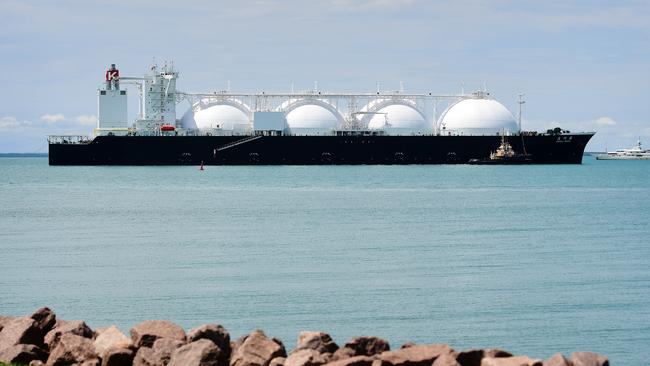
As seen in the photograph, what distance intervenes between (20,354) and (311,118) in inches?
3471

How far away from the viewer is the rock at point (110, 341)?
13660 millimetres

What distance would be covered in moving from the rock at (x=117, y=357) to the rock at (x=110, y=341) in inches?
3.3

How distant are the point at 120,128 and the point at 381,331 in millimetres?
87084

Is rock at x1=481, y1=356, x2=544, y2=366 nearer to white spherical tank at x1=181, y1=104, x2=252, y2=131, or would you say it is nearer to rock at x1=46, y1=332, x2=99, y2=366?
rock at x1=46, y1=332, x2=99, y2=366

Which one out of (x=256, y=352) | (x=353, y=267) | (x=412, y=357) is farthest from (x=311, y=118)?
(x=412, y=357)

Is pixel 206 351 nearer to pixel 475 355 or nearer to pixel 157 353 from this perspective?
pixel 157 353

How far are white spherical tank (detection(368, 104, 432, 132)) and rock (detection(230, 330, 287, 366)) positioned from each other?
293 feet

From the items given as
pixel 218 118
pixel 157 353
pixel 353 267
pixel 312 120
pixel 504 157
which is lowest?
pixel 353 267

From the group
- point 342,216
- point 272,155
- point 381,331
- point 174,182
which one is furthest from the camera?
point 272,155

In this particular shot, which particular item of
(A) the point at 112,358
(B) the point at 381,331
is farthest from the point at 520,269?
(A) the point at 112,358

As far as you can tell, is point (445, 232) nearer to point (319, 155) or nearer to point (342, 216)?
point (342, 216)

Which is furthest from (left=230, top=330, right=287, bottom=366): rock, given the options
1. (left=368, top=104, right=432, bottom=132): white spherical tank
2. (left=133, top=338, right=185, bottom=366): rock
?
(left=368, top=104, right=432, bottom=132): white spherical tank

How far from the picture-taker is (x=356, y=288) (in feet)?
72.4

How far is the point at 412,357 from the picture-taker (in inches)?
477
